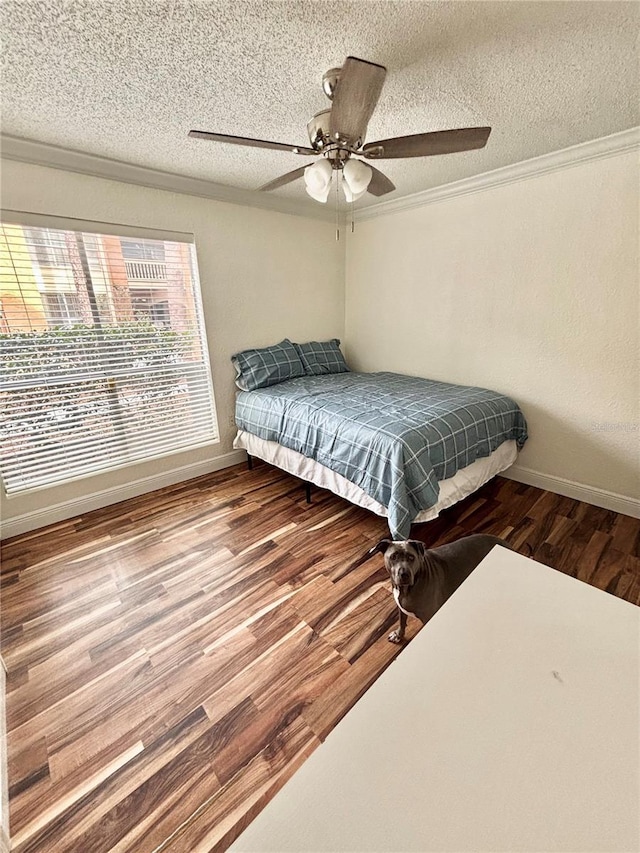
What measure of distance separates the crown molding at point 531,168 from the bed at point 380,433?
1466 mm

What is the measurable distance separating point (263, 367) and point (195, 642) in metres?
2.09

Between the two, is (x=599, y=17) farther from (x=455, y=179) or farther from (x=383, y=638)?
(x=383, y=638)

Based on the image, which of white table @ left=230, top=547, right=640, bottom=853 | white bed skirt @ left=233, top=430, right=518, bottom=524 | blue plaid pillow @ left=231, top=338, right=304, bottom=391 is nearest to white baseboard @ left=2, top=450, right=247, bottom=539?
white bed skirt @ left=233, top=430, right=518, bottom=524

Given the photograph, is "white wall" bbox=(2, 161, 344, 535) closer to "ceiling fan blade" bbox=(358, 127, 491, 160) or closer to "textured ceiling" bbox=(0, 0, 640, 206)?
"textured ceiling" bbox=(0, 0, 640, 206)

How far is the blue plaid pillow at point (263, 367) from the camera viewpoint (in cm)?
301

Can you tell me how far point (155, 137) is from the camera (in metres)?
1.93

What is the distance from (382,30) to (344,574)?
2302mm

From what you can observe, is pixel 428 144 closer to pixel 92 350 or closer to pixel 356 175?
pixel 356 175

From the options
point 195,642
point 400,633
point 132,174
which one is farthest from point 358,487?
point 132,174

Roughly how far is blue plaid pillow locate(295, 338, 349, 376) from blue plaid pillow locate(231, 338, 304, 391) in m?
0.16

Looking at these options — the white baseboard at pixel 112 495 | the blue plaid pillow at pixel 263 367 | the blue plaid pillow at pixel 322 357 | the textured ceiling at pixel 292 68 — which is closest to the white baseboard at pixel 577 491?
the blue plaid pillow at pixel 322 357

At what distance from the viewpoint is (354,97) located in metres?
1.20

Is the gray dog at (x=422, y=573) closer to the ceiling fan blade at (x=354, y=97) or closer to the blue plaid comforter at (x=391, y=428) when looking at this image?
the blue plaid comforter at (x=391, y=428)

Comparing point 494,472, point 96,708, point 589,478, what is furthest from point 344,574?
point 589,478
